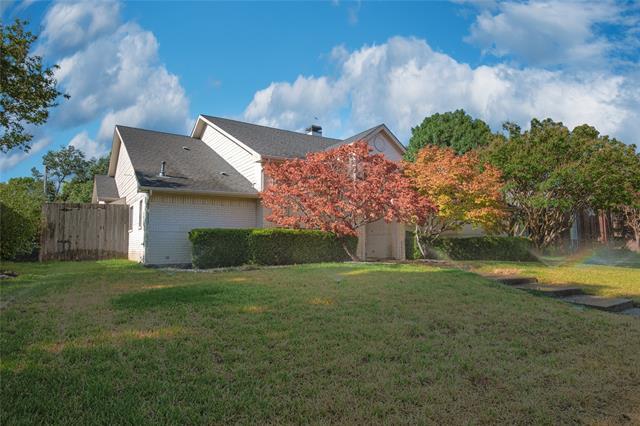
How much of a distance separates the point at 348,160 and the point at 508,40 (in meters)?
5.78

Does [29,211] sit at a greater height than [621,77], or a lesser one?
lesser

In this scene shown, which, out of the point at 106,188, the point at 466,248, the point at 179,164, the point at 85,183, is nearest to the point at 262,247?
the point at 179,164

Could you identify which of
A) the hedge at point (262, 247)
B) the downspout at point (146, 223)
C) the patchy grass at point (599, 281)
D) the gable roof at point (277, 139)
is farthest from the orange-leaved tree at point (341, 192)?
the downspout at point (146, 223)

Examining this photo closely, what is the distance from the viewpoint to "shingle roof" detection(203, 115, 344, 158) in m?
16.0

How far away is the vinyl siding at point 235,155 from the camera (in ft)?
50.0

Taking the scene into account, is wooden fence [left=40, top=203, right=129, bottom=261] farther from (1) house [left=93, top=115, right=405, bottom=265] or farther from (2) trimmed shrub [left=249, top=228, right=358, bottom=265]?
(2) trimmed shrub [left=249, top=228, right=358, bottom=265]

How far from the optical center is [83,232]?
14.4m

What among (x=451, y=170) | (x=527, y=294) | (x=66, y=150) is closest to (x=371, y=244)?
(x=451, y=170)

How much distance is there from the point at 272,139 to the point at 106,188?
28.8 ft

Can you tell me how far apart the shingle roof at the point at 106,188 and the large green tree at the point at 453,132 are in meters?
18.4

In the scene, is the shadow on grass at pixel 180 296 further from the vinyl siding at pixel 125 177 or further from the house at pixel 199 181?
the vinyl siding at pixel 125 177

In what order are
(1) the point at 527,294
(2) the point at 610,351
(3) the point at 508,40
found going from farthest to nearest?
(3) the point at 508,40 → (1) the point at 527,294 → (2) the point at 610,351

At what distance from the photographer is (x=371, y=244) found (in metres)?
17.0

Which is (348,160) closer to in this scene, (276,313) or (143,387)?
(276,313)
